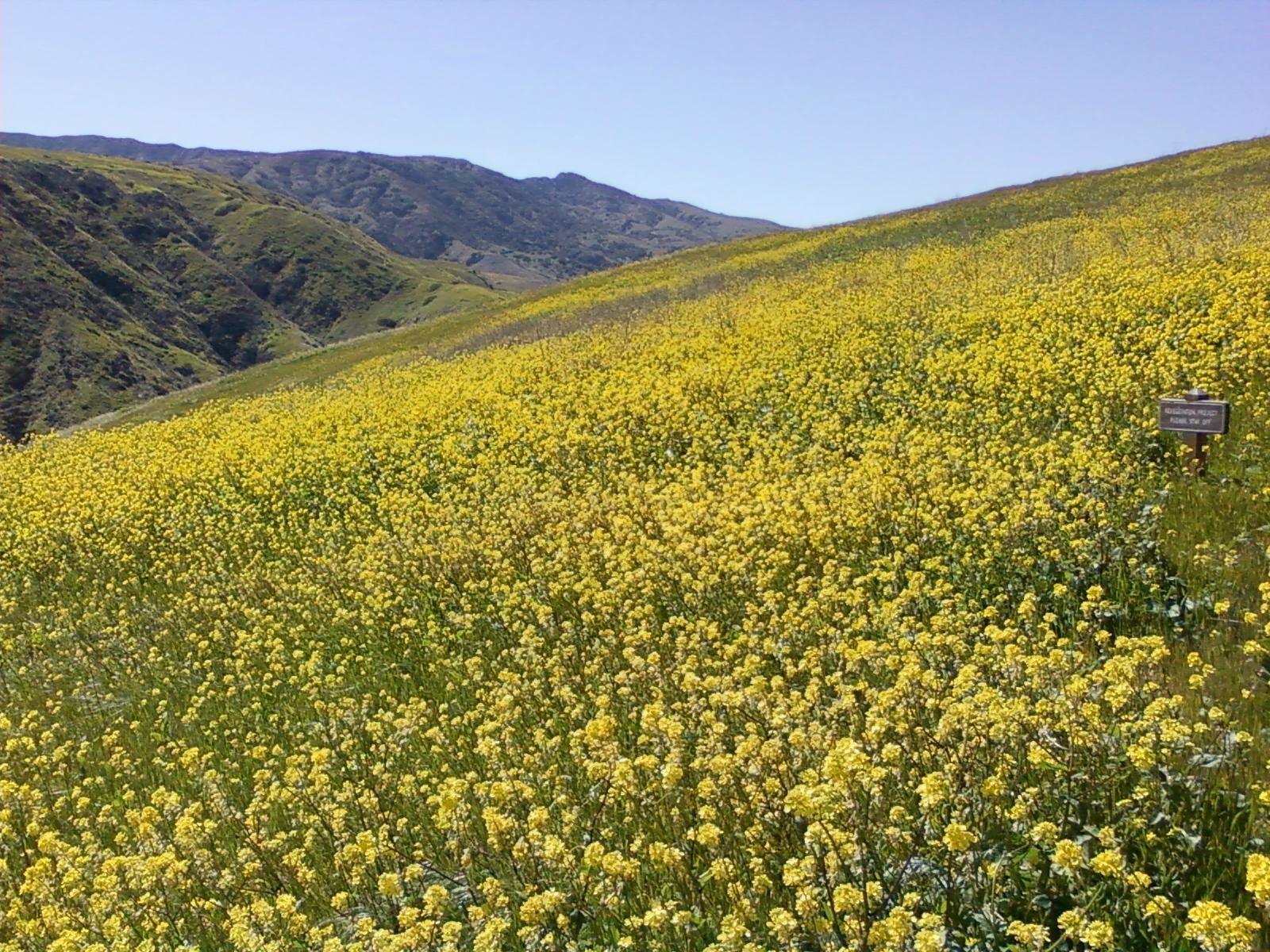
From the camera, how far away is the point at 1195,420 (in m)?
7.61

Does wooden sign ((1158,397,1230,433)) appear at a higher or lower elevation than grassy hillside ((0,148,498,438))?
lower

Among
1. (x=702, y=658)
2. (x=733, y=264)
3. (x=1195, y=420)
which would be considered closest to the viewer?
(x=702, y=658)

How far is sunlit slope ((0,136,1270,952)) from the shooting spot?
3.81 meters

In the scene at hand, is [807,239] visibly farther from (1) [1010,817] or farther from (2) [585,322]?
(1) [1010,817]

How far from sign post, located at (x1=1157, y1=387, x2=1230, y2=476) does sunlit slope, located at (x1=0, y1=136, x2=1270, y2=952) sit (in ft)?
1.00

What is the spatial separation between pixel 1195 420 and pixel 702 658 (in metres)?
4.92

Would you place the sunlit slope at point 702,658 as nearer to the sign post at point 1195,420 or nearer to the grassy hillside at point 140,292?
the sign post at point 1195,420

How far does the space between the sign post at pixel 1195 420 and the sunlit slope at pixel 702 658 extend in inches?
12.0

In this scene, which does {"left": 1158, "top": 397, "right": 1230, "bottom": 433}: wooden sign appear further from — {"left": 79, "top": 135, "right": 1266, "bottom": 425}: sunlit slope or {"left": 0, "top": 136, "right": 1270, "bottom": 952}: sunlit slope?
{"left": 79, "top": 135, "right": 1266, "bottom": 425}: sunlit slope

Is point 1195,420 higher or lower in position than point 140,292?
lower

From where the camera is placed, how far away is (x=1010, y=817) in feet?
12.8

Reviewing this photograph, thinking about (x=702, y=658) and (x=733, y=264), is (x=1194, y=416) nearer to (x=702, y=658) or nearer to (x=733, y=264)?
(x=702, y=658)

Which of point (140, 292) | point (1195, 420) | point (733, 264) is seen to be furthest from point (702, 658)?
point (140, 292)

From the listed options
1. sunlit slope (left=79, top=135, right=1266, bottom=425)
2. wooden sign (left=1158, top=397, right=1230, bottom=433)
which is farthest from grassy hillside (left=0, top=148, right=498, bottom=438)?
wooden sign (left=1158, top=397, right=1230, bottom=433)
